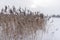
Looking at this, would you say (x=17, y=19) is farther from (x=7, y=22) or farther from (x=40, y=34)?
(x=40, y=34)

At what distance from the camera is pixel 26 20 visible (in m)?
3.36

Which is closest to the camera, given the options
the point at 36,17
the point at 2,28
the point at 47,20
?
the point at 2,28

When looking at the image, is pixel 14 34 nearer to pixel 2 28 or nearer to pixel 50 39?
pixel 2 28

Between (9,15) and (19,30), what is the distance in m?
0.30

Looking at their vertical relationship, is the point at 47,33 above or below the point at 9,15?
below

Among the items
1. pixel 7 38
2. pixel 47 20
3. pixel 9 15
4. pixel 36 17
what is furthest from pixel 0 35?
pixel 47 20

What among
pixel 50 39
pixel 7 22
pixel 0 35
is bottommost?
pixel 50 39

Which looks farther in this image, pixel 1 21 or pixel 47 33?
pixel 47 33

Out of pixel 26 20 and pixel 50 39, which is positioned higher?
pixel 26 20

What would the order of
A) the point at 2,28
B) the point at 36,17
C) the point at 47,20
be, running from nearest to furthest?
1. the point at 2,28
2. the point at 36,17
3. the point at 47,20

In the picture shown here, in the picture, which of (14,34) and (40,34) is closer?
(14,34)

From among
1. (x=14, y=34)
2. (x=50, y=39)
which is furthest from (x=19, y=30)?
(x=50, y=39)

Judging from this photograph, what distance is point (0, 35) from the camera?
129 inches

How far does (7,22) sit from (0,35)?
0.83 ft
